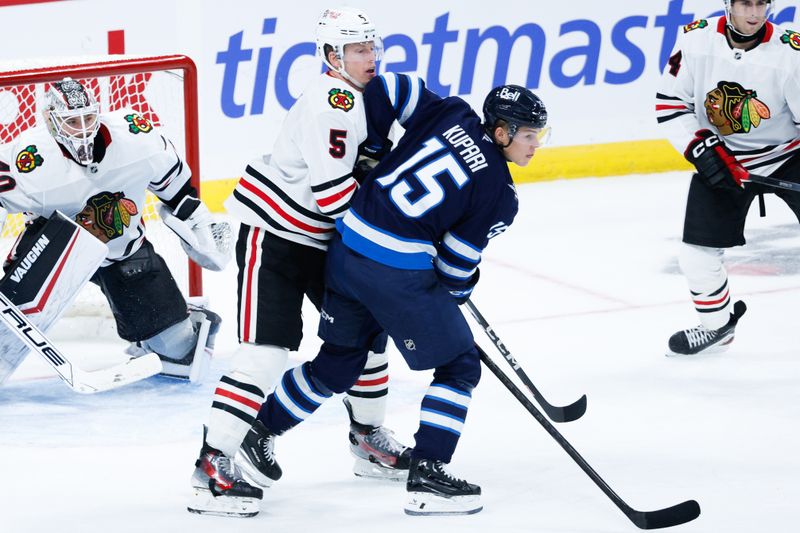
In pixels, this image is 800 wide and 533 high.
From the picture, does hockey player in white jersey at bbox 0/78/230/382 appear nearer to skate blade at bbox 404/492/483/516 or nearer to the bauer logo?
the bauer logo

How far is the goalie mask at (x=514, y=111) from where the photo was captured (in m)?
2.93

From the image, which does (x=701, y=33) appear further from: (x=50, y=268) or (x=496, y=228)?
(x=50, y=268)

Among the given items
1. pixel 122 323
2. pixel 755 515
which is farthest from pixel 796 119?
pixel 122 323

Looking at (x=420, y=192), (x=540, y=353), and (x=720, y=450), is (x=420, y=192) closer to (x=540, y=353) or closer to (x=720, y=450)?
(x=720, y=450)

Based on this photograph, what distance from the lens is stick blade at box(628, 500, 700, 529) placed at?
2914 mm

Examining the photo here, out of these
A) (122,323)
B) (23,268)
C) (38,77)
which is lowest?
(122,323)

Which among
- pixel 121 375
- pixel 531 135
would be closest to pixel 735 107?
pixel 531 135

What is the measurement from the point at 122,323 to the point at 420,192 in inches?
56.4

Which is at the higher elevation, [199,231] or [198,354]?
[199,231]

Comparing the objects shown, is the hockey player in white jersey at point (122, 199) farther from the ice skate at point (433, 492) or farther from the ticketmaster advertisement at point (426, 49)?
the ticketmaster advertisement at point (426, 49)

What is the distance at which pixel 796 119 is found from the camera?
160 inches

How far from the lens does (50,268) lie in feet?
11.7

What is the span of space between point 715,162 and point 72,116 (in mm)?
1786

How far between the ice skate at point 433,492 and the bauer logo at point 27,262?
1.17 m
